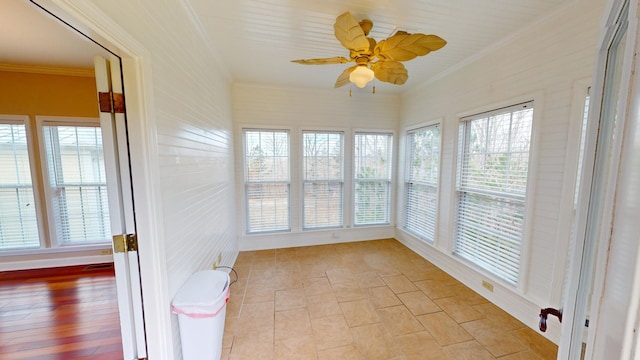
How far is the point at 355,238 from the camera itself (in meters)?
4.15

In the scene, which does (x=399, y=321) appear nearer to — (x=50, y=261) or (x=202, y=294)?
(x=202, y=294)

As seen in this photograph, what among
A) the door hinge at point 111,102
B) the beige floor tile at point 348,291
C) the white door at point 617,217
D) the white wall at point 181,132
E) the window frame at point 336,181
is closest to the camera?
the white door at point 617,217

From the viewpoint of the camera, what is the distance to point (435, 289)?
265 centimetres

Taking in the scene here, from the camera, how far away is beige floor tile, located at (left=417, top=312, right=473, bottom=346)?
6.32ft

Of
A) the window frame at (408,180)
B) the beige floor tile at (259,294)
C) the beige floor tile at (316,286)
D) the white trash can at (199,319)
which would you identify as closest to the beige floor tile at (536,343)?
the window frame at (408,180)

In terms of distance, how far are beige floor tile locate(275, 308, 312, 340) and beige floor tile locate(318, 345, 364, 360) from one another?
234mm

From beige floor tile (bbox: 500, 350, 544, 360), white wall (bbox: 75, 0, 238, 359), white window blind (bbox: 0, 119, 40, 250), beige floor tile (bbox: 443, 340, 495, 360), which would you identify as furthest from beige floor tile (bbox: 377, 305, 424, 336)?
white window blind (bbox: 0, 119, 40, 250)

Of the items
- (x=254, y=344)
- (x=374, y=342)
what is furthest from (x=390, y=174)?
(x=254, y=344)

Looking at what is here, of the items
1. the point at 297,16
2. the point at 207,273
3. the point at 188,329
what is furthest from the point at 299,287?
the point at 297,16

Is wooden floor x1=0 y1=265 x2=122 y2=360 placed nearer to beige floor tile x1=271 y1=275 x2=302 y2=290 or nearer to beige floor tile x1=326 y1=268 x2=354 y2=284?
beige floor tile x1=271 y1=275 x2=302 y2=290

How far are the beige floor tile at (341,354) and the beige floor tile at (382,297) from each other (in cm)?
61

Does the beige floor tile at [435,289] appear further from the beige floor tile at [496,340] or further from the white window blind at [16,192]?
the white window blind at [16,192]

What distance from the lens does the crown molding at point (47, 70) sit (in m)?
2.71

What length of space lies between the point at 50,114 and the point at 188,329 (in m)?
3.53
